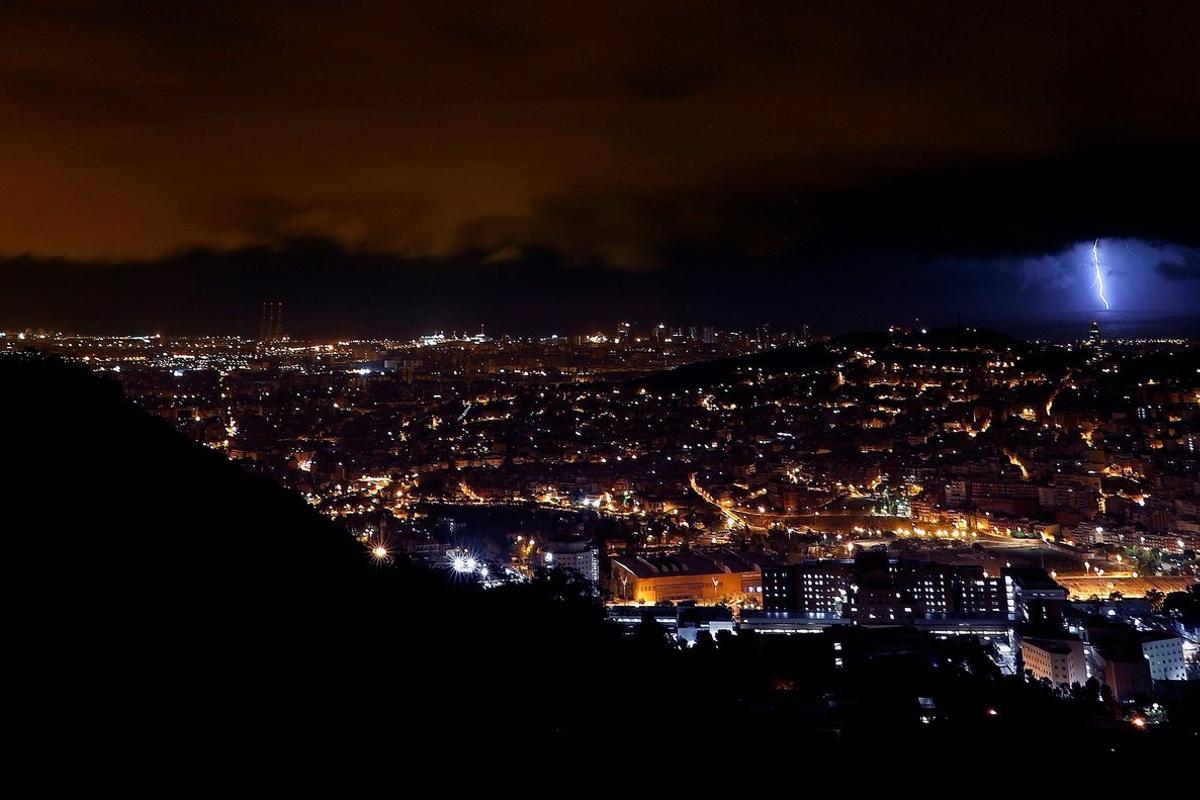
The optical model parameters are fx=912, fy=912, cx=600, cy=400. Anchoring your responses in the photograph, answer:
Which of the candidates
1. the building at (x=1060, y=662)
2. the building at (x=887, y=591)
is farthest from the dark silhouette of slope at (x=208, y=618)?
the building at (x=887, y=591)

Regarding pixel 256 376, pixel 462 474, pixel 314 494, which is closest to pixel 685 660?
pixel 314 494

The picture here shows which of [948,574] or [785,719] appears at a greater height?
[785,719]

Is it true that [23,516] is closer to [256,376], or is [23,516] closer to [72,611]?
[72,611]

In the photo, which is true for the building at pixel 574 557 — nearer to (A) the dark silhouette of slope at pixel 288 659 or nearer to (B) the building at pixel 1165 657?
(A) the dark silhouette of slope at pixel 288 659

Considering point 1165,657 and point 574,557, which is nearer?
point 1165,657

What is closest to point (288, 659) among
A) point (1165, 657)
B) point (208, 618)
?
point (208, 618)

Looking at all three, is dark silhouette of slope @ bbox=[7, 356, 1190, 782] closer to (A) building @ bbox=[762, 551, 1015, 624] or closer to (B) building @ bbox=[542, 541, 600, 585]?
(A) building @ bbox=[762, 551, 1015, 624]

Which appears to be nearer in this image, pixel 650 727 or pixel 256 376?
pixel 650 727

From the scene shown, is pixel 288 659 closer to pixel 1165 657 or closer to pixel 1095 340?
pixel 1165 657
